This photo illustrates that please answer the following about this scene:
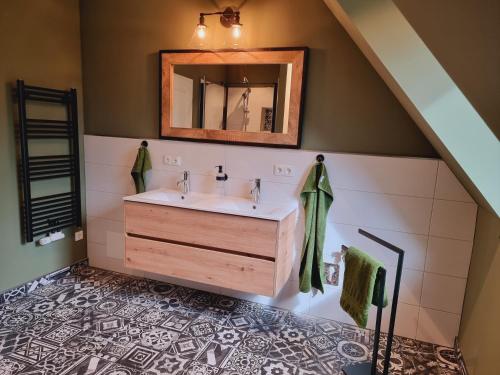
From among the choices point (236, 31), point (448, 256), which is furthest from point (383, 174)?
point (236, 31)

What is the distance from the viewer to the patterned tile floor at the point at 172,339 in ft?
6.94

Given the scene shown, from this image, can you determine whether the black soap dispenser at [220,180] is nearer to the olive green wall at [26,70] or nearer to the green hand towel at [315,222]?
the green hand towel at [315,222]

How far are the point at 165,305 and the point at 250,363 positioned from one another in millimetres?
957

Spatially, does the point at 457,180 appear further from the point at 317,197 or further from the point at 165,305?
the point at 165,305

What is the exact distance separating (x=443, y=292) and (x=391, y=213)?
25.7 inches

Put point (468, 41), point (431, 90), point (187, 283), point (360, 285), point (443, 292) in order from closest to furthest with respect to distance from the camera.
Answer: point (431, 90) < point (360, 285) < point (468, 41) < point (443, 292) < point (187, 283)

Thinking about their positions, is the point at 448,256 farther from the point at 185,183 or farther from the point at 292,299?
the point at 185,183

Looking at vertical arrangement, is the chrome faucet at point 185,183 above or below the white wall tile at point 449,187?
below

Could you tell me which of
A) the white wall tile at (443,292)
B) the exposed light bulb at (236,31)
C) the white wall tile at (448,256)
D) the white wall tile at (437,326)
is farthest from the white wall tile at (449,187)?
the exposed light bulb at (236,31)

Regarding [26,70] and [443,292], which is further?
[26,70]

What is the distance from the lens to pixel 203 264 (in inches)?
97.6

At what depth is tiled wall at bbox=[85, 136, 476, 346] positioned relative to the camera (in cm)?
235

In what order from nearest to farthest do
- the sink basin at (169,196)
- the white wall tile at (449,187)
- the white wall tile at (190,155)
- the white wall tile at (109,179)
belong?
the white wall tile at (449,187), the sink basin at (169,196), the white wall tile at (190,155), the white wall tile at (109,179)

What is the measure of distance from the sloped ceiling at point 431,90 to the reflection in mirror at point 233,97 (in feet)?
3.38
